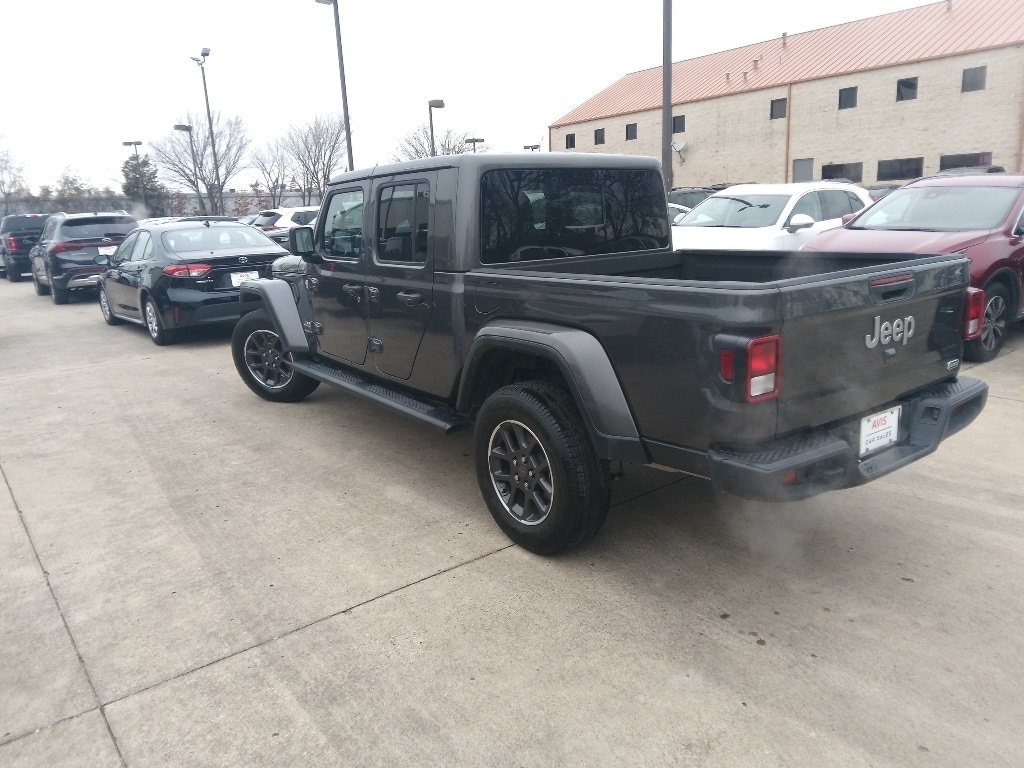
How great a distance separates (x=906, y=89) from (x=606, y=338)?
3946 cm

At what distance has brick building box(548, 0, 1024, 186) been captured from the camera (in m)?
33.0

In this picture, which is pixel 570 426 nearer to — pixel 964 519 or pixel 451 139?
pixel 964 519

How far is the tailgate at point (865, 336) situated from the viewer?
9.55 feet

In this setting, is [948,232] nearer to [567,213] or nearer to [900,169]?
[567,213]

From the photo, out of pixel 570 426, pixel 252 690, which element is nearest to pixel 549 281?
pixel 570 426

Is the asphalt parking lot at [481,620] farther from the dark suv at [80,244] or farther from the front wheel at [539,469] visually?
the dark suv at [80,244]

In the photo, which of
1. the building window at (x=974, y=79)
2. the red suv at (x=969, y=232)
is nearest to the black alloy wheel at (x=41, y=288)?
the red suv at (x=969, y=232)

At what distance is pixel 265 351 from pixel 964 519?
17.6ft

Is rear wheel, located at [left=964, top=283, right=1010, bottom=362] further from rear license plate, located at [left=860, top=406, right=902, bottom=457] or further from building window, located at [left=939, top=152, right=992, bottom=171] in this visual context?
building window, located at [left=939, top=152, right=992, bottom=171]

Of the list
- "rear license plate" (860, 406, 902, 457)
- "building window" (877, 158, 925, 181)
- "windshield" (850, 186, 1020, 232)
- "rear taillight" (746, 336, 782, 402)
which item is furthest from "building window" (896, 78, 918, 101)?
"rear taillight" (746, 336, 782, 402)

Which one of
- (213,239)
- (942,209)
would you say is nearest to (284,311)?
(213,239)

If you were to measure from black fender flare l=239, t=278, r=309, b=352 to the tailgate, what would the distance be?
4095mm

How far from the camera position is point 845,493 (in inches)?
176

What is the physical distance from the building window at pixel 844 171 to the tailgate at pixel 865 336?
37926mm
